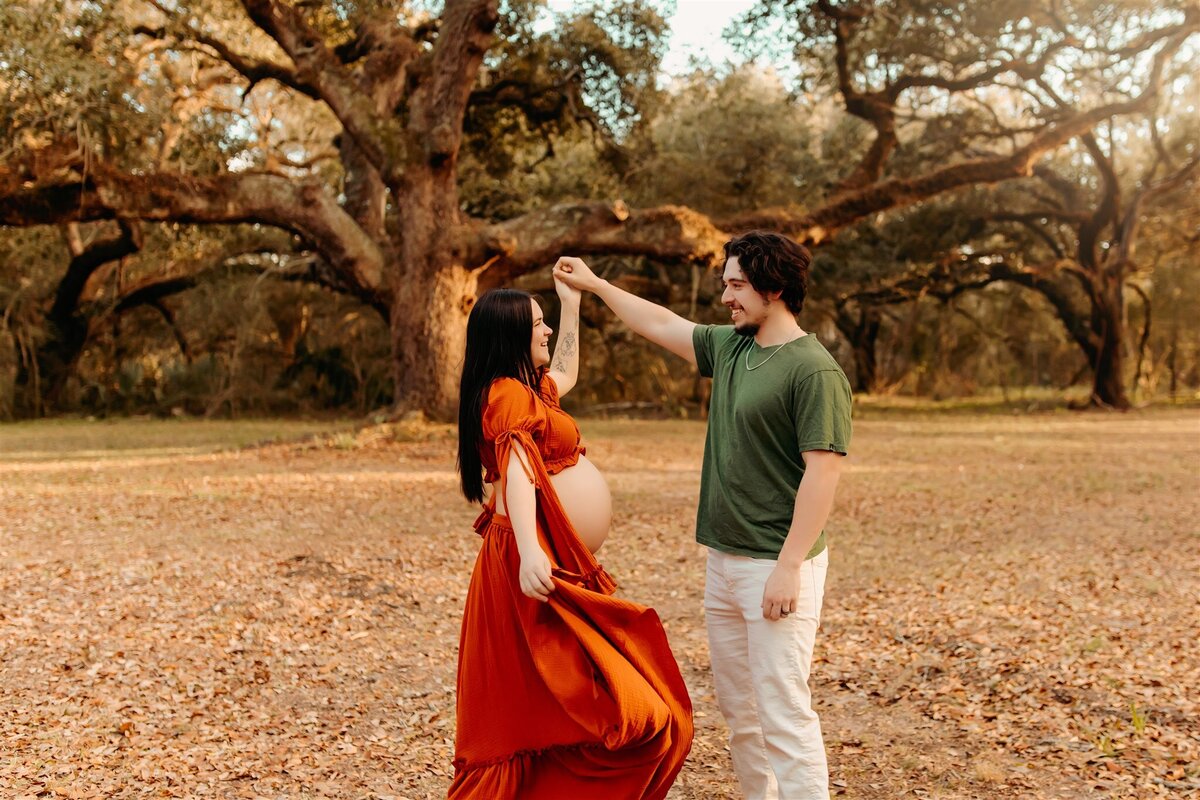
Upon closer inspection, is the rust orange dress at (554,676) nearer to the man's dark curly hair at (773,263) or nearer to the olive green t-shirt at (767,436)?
the olive green t-shirt at (767,436)

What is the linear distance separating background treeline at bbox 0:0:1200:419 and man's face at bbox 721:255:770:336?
35.3ft

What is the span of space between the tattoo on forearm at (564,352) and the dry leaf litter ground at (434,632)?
61.8 inches

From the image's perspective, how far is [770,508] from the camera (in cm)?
279

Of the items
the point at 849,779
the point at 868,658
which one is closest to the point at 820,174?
the point at 868,658

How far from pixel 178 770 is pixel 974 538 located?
20.7ft

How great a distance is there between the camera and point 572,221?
1377 centimetres

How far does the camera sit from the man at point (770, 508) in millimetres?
2641

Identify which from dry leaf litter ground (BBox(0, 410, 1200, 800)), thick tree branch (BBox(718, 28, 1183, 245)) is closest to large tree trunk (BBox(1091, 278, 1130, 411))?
thick tree branch (BBox(718, 28, 1183, 245))

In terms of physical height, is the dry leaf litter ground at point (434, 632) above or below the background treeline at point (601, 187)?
below

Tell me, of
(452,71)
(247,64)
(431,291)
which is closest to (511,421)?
(431,291)

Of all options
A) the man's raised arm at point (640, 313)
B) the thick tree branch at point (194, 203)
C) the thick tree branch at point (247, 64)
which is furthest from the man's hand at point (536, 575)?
the thick tree branch at point (247, 64)

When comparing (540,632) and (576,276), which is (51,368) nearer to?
(576,276)

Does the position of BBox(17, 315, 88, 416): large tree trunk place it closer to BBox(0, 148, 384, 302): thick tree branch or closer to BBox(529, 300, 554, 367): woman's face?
BBox(0, 148, 384, 302): thick tree branch

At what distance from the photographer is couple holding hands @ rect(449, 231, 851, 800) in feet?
8.68
